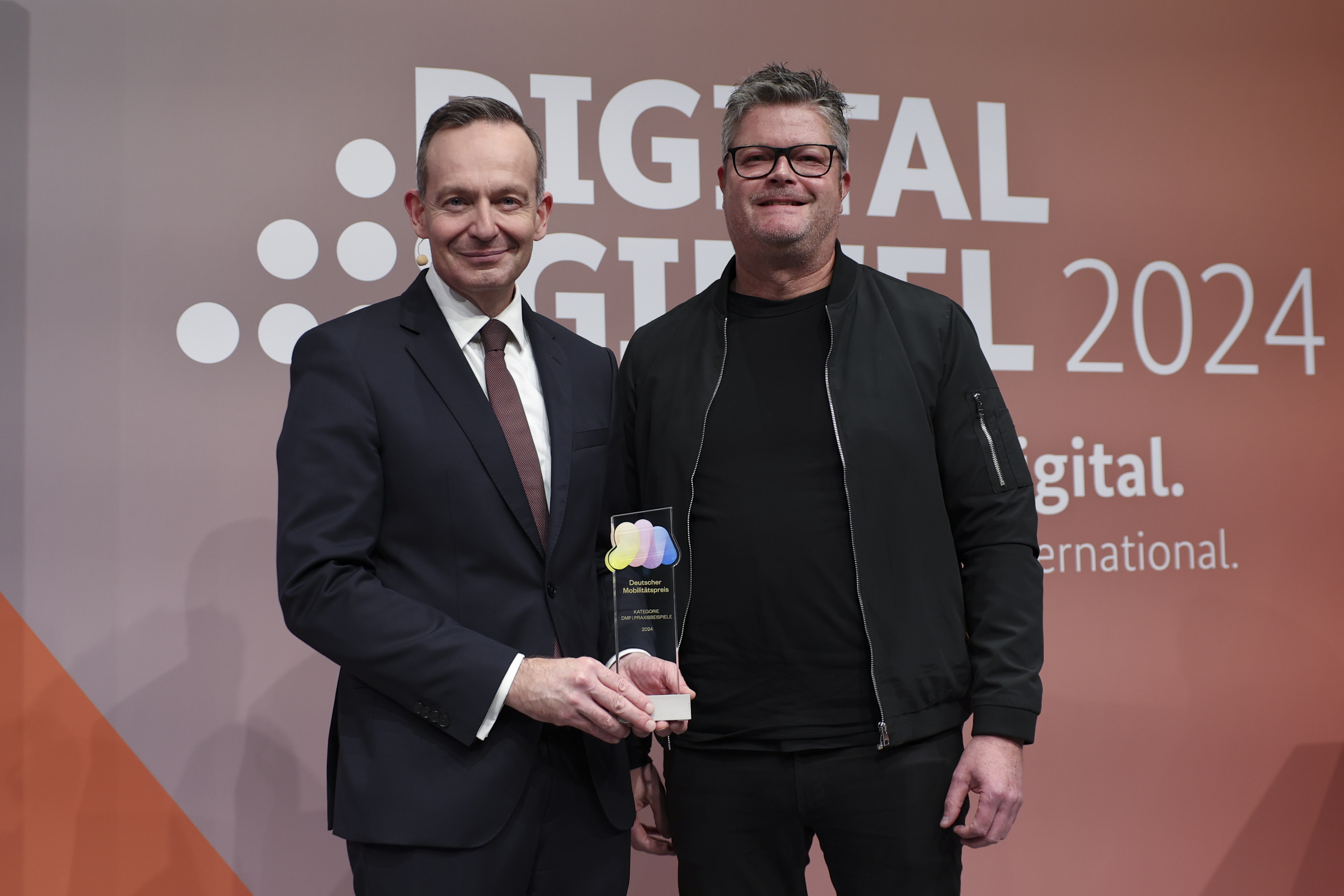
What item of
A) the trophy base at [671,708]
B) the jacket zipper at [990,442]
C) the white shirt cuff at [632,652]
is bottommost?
the trophy base at [671,708]

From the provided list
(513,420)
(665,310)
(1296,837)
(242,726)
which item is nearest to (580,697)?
(513,420)

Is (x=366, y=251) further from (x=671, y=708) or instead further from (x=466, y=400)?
(x=671, y=708)

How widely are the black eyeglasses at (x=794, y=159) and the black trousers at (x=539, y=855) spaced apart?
106 cm

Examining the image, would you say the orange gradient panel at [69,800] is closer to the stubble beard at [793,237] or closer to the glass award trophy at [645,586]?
the glass award trophy at [645,586]

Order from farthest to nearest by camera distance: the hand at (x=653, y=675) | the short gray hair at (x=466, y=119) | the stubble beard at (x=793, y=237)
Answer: the stubble beard at (x=793, y=237) < the short gray hair at (x=466, y=119) < the hand at (x=653, y=675)

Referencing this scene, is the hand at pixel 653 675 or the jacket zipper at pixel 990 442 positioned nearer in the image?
the hand at pixel 653 675

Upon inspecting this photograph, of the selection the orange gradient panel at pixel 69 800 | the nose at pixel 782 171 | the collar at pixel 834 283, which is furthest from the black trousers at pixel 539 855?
the orange gradient panel at pixel 69 800

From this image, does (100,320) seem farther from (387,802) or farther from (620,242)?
(387,802)

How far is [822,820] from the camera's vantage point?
186cm

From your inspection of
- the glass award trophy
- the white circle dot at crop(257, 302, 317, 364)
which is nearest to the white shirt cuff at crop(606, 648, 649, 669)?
the glass award trophy

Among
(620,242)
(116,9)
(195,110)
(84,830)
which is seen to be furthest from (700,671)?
(116,9)

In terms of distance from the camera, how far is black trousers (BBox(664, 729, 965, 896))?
184 centimetres

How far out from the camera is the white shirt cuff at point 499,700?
60.4 inches

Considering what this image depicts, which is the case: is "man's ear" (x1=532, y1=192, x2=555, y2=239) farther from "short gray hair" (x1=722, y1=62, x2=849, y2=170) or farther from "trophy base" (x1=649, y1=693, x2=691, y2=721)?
"trophy base" (x1=649, y1=693, x2=691, y2=721)
